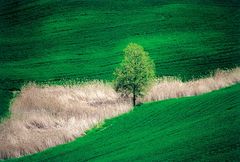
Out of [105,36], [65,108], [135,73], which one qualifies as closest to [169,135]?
[135,73]

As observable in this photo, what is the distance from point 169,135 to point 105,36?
55.7 ft

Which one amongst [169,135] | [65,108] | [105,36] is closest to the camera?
[169,135]

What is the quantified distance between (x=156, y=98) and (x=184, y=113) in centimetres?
467

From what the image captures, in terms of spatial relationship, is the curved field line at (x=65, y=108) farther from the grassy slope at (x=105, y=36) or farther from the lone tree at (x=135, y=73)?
the grassy slope at (x=105, y=36)

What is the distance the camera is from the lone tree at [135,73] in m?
19.5

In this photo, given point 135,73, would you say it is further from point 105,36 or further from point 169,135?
point 105,36

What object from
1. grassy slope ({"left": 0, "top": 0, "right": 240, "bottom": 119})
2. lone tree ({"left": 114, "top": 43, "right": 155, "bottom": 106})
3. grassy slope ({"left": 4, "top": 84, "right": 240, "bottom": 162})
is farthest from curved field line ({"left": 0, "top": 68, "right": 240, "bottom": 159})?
grassy slope ({"left": 0, "top": 0, "right": 240, "bottom": 119})

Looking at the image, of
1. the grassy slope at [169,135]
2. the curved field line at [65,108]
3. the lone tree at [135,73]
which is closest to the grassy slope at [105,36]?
the curved field line at [65,108]

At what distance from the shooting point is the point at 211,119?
45.2 feet

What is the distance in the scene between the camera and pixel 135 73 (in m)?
19.5

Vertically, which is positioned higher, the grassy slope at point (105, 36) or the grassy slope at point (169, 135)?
the grassy slope at point (105, 36)

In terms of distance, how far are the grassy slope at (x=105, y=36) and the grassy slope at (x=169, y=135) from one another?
6.45m

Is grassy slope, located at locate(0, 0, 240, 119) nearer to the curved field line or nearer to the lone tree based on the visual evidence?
the curved field line

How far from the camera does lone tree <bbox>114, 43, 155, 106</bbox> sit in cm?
1950
